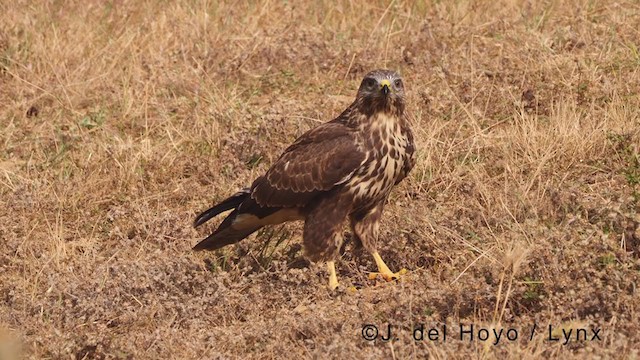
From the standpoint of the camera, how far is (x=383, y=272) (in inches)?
266

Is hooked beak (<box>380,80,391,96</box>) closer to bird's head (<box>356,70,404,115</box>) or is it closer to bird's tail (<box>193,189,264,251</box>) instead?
bird's head (<box>356,70,404,115</box>)

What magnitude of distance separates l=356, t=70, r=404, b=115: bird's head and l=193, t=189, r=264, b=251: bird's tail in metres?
0.87

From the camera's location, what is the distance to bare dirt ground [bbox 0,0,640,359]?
575 cm

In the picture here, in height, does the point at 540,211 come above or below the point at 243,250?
above

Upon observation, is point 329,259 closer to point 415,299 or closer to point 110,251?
point 415,299

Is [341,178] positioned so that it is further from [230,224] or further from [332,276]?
[230,224]

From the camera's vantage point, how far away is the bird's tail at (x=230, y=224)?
6.94 meters

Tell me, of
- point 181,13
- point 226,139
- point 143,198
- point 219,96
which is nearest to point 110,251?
point 143,198

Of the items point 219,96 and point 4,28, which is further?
point 4,28

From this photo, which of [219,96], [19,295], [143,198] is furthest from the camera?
[219,96]

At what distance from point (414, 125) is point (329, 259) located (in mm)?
1686

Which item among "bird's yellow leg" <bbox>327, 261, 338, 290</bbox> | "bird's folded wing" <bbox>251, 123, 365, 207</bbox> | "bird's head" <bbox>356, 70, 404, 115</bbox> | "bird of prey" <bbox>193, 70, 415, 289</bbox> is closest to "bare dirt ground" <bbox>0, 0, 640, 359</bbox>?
"bird's yellow leg" <bbox>327, 261, 338, 290</bbox>

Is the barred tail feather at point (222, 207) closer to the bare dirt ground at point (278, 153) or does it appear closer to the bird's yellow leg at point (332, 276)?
the bare dirt ground at point (278, 153)

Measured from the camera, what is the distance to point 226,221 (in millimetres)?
6988
